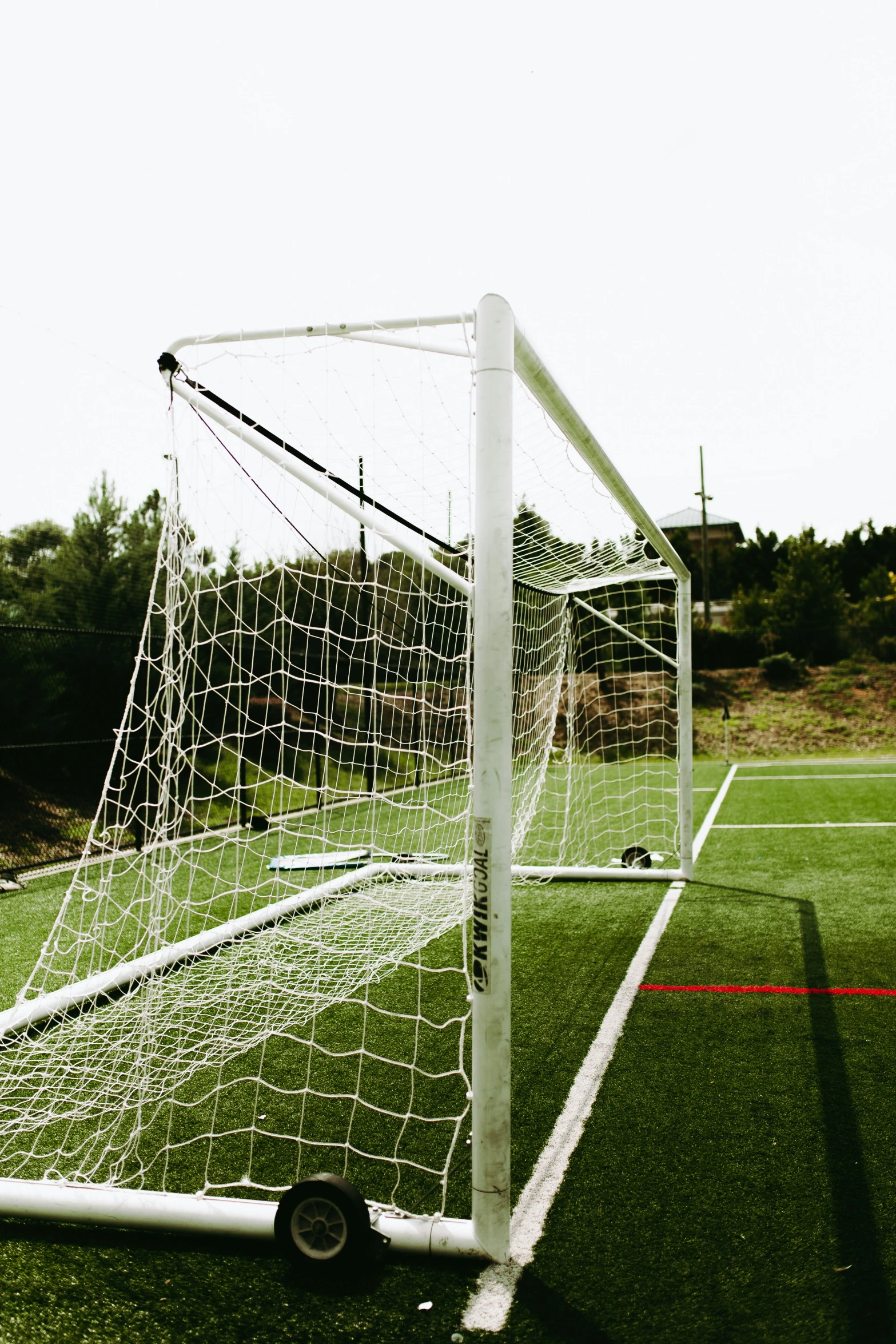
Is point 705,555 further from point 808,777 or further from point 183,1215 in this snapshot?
point 183,1215

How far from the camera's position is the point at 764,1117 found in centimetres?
289

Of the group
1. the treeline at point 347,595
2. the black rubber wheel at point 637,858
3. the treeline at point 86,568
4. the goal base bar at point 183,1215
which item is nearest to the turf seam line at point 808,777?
the treeline at point 347,595

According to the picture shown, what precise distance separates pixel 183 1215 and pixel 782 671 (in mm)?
24324

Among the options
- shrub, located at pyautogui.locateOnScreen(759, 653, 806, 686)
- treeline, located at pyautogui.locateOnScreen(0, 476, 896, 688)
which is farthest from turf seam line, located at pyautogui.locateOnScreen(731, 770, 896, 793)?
shrub, located at pyautogui.locateOnScreen(759, 653, 806, 686)

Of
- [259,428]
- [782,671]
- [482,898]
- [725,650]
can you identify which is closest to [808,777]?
[782,671]

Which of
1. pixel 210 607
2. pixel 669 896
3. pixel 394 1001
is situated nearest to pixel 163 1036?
pixel 394 1001

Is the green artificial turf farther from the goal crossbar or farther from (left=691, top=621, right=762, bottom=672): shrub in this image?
(left=691, top=621, right=762, bottom=672): shrub

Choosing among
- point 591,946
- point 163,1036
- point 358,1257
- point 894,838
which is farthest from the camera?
point 894,838

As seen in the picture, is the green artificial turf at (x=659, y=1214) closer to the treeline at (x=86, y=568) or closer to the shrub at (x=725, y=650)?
the treeline at (x=86, y=568)

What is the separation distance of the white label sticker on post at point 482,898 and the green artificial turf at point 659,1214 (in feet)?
2.24

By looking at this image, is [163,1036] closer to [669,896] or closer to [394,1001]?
[394,1001]

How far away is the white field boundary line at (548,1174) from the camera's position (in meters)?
2.00

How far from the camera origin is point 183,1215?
2293mm

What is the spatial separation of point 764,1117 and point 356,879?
12.7 ft
